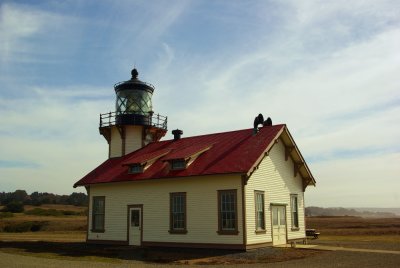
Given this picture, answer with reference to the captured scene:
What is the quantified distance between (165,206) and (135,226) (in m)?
2.60

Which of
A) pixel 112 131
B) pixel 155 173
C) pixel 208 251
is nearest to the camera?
pixel 208 251

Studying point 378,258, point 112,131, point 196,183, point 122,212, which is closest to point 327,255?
point 378,258

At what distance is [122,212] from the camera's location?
84.6ft

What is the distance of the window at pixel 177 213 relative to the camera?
22.9 meters

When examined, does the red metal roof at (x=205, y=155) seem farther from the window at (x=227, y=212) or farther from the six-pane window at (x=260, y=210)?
the six-pane window at (x=260, y=210)

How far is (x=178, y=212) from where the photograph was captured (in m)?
23.1

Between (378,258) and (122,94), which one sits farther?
(122,94)

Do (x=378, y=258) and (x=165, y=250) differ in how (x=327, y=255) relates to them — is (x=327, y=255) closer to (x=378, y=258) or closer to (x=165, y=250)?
(x=378, y=258)

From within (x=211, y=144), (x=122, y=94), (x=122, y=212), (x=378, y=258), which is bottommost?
(x=378, y=258)

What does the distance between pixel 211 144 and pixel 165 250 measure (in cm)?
646

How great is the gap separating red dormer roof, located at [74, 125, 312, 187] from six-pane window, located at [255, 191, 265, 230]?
201 cm

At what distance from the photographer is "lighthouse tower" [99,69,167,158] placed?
30953 millimetres

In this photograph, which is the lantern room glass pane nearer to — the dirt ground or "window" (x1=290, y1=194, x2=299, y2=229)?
the dirt ground

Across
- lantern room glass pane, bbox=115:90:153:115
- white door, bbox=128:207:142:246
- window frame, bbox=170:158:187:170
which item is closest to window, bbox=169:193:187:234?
window frame, bbox=170:158:187:170
